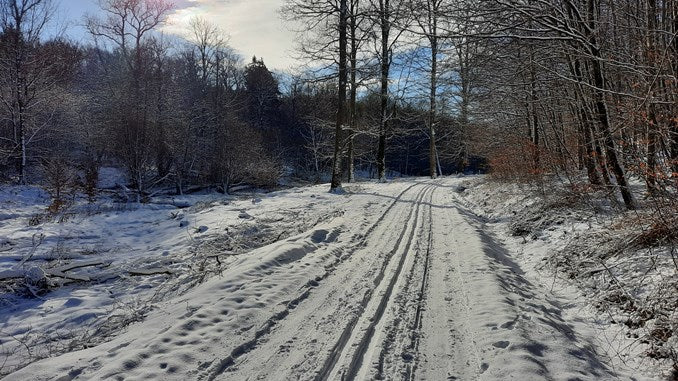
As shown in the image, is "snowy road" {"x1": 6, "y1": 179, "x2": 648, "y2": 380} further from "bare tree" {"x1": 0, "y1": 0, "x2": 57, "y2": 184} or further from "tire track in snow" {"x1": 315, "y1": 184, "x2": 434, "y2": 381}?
"bare tree" {"x1": 0, "y1": 0, "x2": 57, "y2": 184}

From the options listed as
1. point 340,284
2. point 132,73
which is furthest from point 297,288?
point 132,73

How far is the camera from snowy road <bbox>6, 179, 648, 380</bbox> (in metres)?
3.39

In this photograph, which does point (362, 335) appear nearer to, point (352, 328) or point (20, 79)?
point (352, 328)

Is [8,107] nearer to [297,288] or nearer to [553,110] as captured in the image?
[297,288]

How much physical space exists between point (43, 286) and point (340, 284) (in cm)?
502

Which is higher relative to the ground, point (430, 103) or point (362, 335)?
point (430, 103)

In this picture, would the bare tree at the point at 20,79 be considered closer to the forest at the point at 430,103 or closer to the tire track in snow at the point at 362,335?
the forest at the point at 430,103

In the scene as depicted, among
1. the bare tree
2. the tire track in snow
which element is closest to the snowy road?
the tire track in snow

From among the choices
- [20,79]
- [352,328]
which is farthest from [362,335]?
[20,79]

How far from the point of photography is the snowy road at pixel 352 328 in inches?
134

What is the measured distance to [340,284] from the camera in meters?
5.50

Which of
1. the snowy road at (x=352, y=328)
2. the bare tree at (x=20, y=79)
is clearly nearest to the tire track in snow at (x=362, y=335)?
the snowy road at (x=352, y=328)

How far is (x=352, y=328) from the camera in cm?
415

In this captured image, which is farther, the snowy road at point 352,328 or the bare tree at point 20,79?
the bare tree at point 20,79
